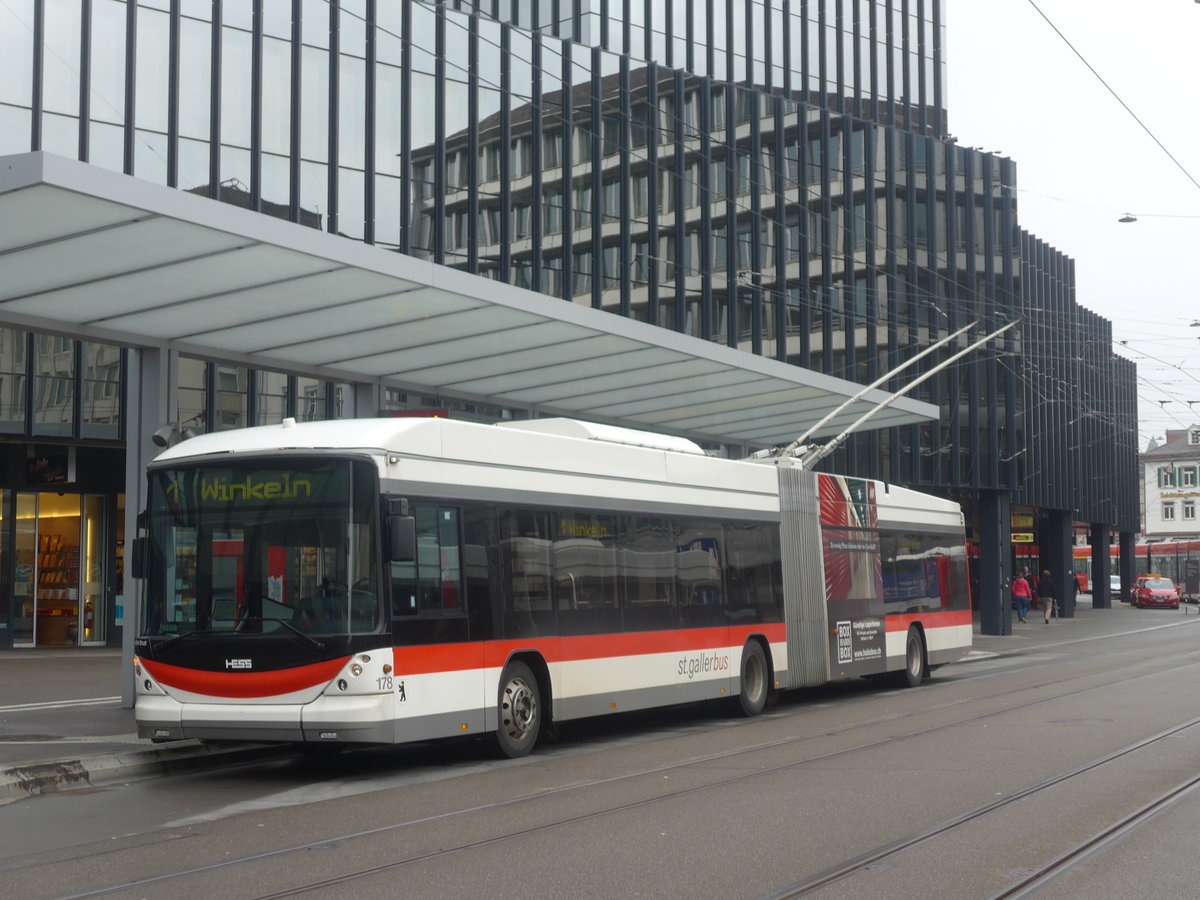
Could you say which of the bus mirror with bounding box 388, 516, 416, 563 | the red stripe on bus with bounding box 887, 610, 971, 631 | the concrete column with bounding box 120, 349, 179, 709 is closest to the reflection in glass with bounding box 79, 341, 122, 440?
the concrete column with bounding box 120, 349, 179, 709

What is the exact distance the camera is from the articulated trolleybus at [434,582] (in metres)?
11.1

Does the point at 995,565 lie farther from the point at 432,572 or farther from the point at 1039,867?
the point at 1039,867

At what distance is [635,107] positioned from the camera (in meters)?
38.5

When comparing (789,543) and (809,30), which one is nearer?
(789,543)

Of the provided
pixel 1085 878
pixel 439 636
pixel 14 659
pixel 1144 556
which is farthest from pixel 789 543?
pixel 1144 556

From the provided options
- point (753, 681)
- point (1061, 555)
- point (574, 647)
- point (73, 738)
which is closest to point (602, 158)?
point (753, 681)

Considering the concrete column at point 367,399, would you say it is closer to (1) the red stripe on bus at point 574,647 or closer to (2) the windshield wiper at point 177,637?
(1) the red stripe on bus at point 574,647

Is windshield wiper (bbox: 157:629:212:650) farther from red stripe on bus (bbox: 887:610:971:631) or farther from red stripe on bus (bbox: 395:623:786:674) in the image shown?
red stripe on bus (bbox: 887:610:971:631)

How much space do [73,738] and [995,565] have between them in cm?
3317

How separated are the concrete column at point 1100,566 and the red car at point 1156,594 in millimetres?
2231

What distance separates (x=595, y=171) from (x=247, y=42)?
9771 millimetres

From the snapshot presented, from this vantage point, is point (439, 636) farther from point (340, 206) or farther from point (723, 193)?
point (723, 193)

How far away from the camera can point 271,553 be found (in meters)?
11.3

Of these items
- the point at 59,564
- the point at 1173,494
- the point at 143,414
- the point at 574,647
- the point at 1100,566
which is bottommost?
the point at 574,647
